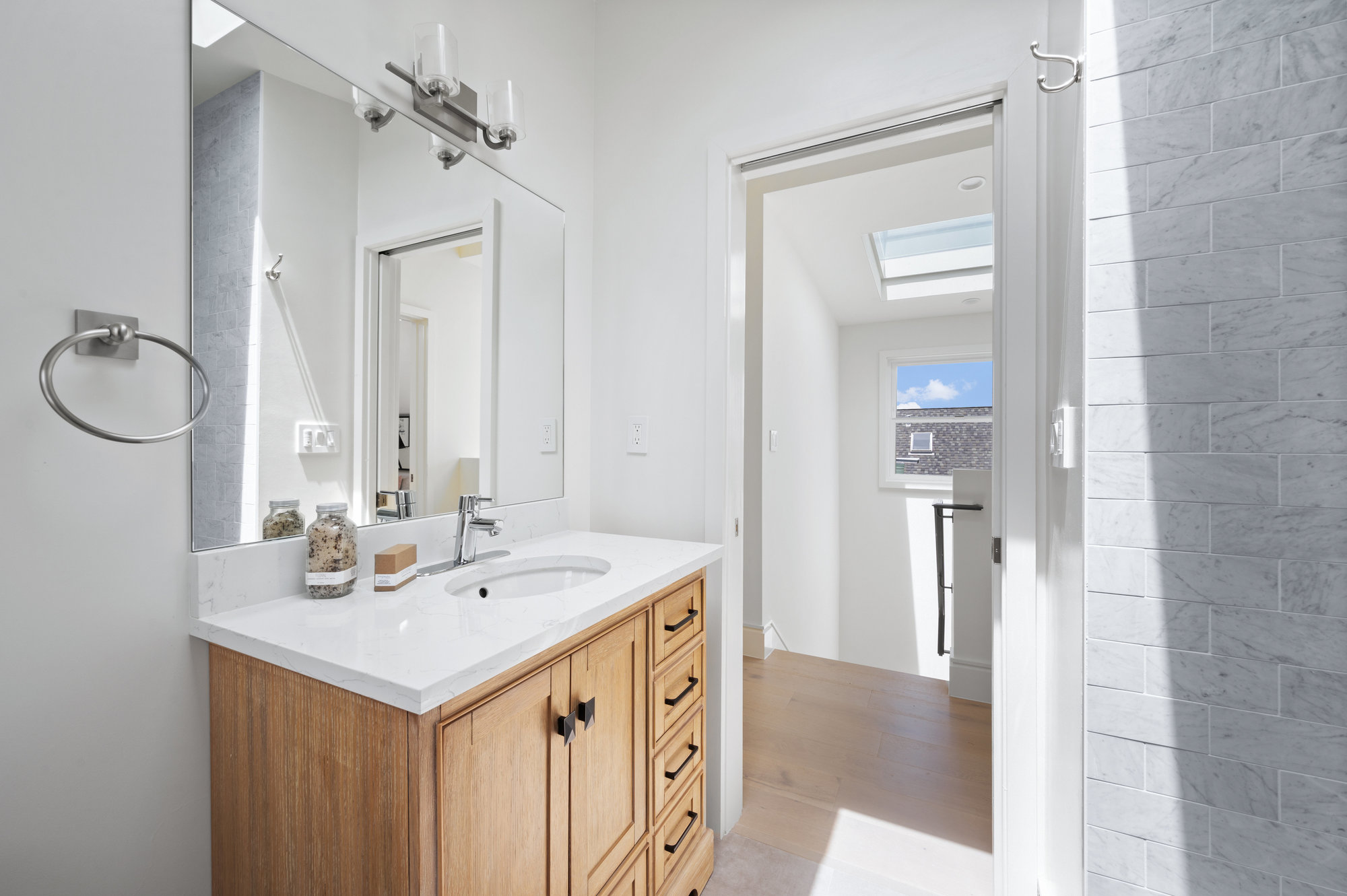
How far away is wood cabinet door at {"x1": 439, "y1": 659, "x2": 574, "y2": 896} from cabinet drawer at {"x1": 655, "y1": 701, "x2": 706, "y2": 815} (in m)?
0.35

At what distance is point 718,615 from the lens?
1666mm

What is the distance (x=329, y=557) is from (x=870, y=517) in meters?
5.10

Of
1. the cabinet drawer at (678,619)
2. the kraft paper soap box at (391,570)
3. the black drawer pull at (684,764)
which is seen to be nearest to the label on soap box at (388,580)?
the kraft paper soap box at (391,570)

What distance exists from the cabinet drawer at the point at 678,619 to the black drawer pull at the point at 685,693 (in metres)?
0.10

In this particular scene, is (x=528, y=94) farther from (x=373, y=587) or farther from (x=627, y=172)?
(x=373, y=587)

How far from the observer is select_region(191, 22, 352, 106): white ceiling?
0.92 m

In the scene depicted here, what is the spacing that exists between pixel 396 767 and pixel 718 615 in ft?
3.58

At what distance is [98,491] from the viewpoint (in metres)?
0.81

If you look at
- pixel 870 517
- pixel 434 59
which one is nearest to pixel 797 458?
pixel 870 517

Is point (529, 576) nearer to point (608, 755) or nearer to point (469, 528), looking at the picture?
point (469, 528)

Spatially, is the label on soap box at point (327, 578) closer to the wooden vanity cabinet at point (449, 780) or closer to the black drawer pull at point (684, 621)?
the wooden vanity cabinet at point (449, 780)

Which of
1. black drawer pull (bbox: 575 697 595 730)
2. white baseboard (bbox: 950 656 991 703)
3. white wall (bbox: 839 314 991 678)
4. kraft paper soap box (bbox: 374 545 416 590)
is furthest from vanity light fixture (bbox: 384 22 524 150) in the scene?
white wall (bbox: 839 314 991 678)

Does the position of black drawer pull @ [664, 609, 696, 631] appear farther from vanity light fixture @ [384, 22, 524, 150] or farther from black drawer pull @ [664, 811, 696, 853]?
vanity light fixture @ [384, 22, 524, 150]

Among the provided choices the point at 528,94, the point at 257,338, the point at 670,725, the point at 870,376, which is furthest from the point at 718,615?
the point at 870,376
